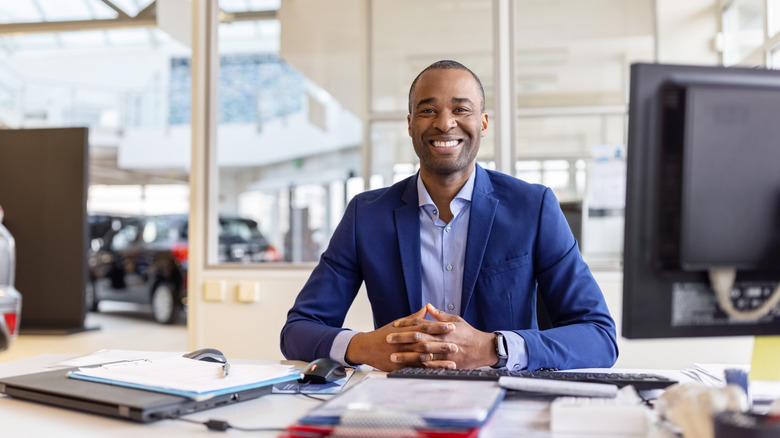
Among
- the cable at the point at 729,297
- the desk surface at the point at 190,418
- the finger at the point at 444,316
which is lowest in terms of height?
the desk surface at the point at 190,418

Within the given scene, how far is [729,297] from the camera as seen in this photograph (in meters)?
0.93

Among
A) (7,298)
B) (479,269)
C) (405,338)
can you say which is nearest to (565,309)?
(479,269)

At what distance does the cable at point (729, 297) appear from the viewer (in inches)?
36.1

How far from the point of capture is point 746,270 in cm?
92

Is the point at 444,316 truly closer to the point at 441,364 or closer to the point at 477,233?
the point at 441,364

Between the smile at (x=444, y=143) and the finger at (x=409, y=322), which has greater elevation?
the smile at (x=444, y=143)

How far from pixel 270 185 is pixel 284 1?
706 centimetres

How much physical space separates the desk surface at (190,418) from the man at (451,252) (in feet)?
1.30

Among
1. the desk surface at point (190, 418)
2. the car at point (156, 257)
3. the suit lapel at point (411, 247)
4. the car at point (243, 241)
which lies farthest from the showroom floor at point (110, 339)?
the desk surface at point (190, 418)

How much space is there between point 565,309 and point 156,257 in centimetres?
646

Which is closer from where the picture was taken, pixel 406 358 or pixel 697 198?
pixel 697 198

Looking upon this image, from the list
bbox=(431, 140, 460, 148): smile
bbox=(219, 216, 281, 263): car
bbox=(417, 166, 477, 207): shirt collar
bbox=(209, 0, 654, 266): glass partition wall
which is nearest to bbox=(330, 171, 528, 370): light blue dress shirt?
bbox=(417, 166, 477, 207): shirt collar

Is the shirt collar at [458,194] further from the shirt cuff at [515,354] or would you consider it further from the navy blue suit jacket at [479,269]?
the shirt cuff at [515,354]

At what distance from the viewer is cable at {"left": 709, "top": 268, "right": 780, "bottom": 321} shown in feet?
3.01
